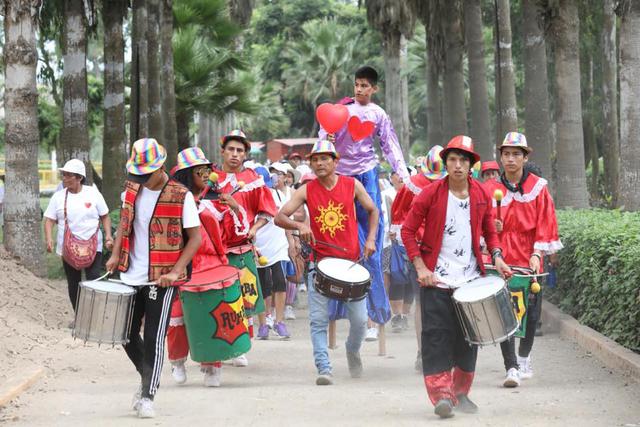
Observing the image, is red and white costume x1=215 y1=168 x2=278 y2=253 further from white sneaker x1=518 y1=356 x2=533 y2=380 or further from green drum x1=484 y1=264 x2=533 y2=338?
white sneaker x1=518 y1=356 x2=533 y2=380

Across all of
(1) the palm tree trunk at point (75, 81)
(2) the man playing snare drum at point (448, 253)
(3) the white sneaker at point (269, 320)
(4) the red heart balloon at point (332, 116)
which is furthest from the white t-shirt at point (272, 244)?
(2) the man playing snare drum at point (448, 253)

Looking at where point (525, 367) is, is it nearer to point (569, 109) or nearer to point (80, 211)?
point (80, 211)

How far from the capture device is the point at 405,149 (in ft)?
136

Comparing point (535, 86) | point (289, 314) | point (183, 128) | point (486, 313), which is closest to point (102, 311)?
point (486, 313)

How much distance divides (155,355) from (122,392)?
126 cm

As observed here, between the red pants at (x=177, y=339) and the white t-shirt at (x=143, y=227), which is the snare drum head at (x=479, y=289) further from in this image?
the red pants at (x=177, y=339)

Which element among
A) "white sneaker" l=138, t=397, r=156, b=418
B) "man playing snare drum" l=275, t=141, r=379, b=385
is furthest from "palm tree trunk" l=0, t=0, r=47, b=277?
"white sneaker" l=138, t=397, r=156, b=418

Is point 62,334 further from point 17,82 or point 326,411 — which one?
point 326,411

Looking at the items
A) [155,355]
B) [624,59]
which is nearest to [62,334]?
[155,355]

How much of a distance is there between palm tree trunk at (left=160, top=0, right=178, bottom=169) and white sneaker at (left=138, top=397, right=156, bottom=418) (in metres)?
15.1

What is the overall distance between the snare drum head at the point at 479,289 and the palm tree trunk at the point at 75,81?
34.4 ft

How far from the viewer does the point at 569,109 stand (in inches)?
664

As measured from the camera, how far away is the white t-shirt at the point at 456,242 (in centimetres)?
761

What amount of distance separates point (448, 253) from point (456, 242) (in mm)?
90
